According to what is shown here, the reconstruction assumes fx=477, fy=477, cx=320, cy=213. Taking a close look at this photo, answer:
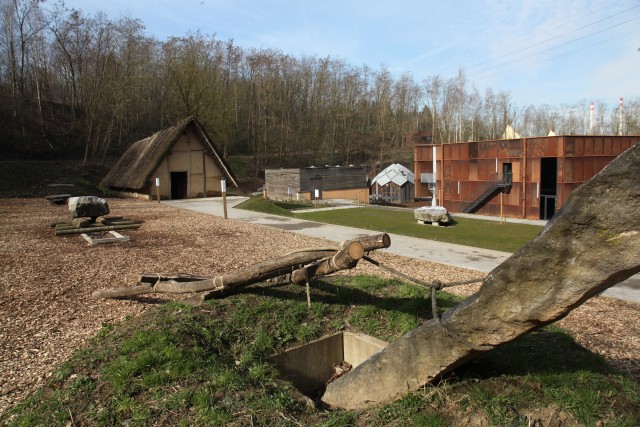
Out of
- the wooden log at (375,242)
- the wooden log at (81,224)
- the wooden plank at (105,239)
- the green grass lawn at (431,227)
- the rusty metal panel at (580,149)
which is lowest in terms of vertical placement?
the green grass lawn at (431,227)

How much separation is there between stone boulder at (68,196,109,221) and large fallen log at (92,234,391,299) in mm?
9667

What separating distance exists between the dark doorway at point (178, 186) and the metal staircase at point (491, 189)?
18.9 meters

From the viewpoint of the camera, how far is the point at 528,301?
11.1 feet

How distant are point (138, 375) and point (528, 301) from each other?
3.61 metres

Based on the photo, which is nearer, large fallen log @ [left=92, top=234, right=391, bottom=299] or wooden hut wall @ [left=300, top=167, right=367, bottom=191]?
large fallen log @ [left=92, top=234, right=391, bottom=299]

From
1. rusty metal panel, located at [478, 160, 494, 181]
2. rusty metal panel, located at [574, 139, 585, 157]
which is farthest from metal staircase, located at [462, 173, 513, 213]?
rusty metal panel, located at [574, 139, 585, 157]

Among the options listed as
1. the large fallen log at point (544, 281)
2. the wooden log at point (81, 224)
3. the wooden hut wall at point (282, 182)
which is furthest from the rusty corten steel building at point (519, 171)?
the large fallen log at point (544, 281)

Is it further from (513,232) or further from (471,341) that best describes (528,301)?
(513,232)

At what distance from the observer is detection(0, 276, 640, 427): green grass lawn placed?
400 cm

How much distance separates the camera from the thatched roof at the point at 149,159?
29.7 meters

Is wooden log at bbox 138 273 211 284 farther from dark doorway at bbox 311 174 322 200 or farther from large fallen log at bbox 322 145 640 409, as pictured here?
dark doorway at bbox 311 174 322 200

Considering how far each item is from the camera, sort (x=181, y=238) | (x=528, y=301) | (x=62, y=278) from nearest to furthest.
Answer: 1. (x=528, y=301)
2. (x=62, y=278)
3. (x=181, y=238)

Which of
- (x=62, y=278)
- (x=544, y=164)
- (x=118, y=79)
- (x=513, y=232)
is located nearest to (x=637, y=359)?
(x=62, y=278)

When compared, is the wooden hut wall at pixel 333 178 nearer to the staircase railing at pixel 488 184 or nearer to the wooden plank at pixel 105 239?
the staircase railing at pixel 488 184
